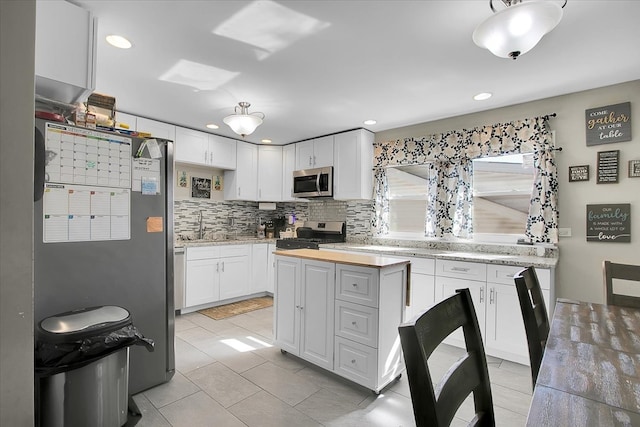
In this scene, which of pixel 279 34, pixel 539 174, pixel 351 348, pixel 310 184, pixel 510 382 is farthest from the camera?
pixel 310 184

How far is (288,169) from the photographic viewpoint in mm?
5055

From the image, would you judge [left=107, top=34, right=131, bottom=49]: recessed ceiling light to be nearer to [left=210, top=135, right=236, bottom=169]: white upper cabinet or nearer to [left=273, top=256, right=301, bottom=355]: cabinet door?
[left=273, top=256, right=301, bottom=355]: cabinet door

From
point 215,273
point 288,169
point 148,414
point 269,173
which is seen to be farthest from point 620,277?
point 269,173

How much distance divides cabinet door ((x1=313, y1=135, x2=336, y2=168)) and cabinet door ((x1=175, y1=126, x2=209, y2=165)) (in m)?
1.60

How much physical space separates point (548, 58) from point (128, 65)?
328cm

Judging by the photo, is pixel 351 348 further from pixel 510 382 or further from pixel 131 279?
pixel 131 279

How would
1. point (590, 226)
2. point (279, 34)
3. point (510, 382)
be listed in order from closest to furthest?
1. point (279, 34)
2. point (510, 382)
3. point (590, 226)

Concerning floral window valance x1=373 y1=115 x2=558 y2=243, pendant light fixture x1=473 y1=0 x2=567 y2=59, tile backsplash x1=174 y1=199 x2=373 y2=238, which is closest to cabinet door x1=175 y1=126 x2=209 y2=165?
tile backsplash x1=174 y1=199 x2=373 y2=238

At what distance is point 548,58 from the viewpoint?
2.28 metres

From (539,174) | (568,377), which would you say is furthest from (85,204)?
(539,174)

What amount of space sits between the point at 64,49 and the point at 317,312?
7.66 feet

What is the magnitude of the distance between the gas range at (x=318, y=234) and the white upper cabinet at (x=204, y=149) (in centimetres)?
147

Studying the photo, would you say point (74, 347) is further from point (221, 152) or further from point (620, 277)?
point (221, 152)

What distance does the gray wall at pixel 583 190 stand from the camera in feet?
8.67
